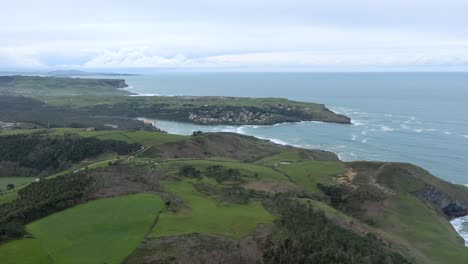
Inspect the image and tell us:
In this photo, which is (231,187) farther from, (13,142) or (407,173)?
(13,142)

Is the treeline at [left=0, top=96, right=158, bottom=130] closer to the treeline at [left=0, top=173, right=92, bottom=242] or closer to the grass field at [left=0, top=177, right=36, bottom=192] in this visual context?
the grass field at [left=0, top=177, right=36, bottom=192]

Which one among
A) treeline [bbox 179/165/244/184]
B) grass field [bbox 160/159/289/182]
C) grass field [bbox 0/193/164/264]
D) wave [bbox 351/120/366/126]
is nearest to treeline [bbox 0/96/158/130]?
wave [bbox 351/120/366/126]

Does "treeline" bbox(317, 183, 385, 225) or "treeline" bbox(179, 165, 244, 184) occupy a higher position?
"treeline" bbox(179, 165, 244, 184)

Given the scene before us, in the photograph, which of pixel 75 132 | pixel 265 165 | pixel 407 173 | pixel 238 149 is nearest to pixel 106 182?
pixel 265 165

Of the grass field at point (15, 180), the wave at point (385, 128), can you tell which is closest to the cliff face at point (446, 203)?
the grass field at point (15, 180)

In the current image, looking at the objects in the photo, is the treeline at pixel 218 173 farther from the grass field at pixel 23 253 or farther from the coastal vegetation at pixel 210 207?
the grass field at pixel 23 253

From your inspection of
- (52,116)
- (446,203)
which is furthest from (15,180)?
(52,116)
